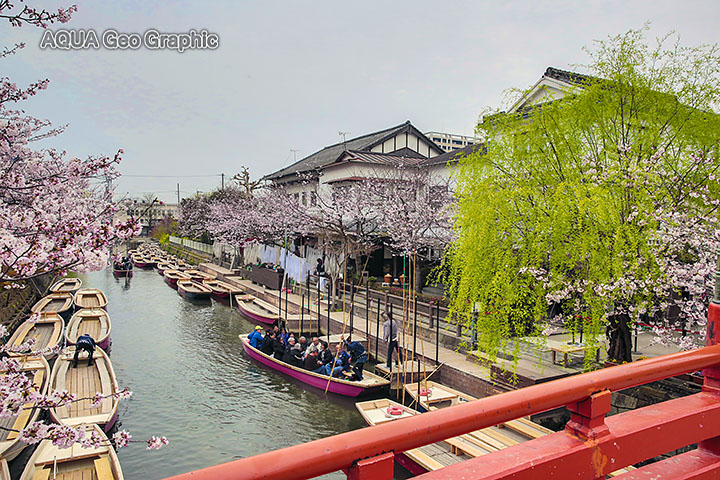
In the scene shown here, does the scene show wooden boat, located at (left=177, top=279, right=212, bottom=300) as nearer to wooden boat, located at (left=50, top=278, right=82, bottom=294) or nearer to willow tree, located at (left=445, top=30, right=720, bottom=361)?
wooden boat, located at (left=50, top=278, right=82, bottom=294)

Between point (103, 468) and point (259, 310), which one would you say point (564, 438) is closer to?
point (103, 468)

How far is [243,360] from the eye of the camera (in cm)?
1609

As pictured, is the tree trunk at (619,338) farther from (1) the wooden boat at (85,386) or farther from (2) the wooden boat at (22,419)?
(1) the wooden boat at (85,386)

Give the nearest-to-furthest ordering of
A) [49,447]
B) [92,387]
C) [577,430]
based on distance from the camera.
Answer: [577,430], [49,447], [92,387]

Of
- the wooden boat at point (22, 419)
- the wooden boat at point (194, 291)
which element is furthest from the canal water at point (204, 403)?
the wooden boat at point (194, 291)

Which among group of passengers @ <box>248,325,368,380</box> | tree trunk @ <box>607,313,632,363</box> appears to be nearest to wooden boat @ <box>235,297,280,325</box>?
group of passengers @ <box>248,325,368,380</box>

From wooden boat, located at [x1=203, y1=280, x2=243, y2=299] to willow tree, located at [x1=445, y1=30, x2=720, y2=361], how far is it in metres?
19.9

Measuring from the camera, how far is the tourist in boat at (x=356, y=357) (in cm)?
1232

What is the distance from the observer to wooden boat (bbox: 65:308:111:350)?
52.4ft

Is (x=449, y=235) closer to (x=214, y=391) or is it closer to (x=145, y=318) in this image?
(x=214, y=391)

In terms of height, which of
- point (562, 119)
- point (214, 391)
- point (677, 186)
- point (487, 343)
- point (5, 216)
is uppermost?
point (562, 119)

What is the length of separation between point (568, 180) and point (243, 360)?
39.1ft

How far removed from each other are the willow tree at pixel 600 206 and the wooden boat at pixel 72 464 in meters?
6.78

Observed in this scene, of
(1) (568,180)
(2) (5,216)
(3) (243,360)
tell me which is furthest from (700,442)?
(3) (243,360)
